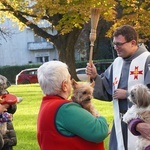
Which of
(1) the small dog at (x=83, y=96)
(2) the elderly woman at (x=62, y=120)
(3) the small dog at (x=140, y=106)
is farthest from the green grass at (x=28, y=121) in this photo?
(2) the elderly woman at (x=62, y=120)

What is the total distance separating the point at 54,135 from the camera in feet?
11.7

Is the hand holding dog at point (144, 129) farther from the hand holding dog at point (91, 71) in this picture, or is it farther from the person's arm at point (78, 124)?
the hand holding dog at point (91, 71)

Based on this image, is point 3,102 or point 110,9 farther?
point 110,9

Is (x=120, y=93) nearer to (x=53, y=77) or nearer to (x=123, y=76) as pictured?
(x=123, y=76)

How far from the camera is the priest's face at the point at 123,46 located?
4.70 meters

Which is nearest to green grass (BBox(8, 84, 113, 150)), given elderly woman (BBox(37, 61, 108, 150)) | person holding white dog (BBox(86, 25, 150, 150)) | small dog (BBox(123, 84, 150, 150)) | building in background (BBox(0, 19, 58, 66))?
person holding white dog (BBox(86, 25, 150, 150))

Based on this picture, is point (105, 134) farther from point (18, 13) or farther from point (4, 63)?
point (4, 63)

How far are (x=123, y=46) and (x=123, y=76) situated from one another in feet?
1.25

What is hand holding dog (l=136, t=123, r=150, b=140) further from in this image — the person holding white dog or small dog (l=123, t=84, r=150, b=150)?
the person holding white dog

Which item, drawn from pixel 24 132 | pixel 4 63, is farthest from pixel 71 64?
pixel 4 63

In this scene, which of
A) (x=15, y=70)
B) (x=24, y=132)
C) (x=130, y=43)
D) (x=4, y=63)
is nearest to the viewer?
(x=130, y=43)

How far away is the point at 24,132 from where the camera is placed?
1068 cm

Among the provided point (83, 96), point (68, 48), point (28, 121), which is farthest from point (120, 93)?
point (68, 48)

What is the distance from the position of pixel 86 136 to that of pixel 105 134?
6.3 inches
